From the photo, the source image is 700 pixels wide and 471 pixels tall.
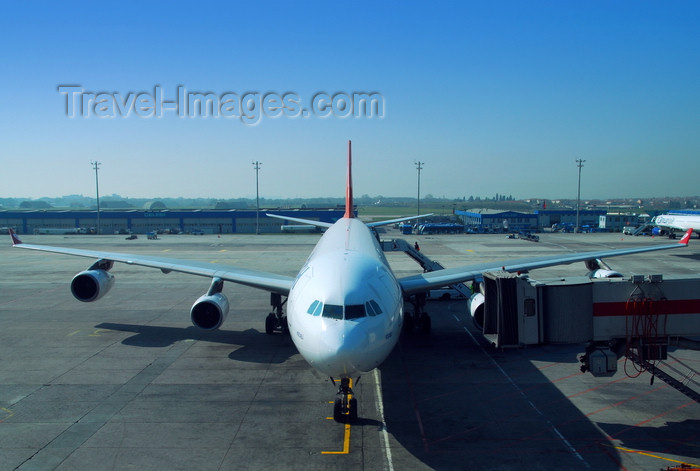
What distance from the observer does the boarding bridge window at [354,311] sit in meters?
11.5

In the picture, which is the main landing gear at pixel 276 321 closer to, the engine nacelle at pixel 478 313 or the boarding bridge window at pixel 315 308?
the engine nacelle at pixel 478 313

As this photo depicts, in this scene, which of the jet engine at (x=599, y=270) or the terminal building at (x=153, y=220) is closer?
the jet engine at (x=599, y=270)

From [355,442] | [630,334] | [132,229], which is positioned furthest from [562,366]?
[132,229]

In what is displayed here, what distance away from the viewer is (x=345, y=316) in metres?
11.5

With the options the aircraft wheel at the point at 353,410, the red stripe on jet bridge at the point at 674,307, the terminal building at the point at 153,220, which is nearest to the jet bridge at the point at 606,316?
the red stripe on jet bridge at the point at 674,307

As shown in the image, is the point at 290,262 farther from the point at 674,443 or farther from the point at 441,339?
the point at 674,443

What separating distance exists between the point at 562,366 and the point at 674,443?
5916mm

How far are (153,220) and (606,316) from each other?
101 m

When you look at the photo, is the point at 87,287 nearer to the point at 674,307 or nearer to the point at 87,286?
the point at 87,286

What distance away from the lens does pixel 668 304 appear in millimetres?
13242

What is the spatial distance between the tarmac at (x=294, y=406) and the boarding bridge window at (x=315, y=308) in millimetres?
3222

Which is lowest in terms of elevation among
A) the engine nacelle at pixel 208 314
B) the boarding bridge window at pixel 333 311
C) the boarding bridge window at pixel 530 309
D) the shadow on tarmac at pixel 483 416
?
the shadow on tarmac at pixel 483 416

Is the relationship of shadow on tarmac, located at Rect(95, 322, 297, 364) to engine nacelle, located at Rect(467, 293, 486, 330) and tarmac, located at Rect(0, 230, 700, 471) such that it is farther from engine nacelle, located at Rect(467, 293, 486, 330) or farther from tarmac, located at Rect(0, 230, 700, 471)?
engine nacelle, located at Rect(467, 293, 486, 330)

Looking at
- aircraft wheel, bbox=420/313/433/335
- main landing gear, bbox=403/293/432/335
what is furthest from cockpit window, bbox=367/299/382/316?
aircraft wheel, bbox=420/313/433/335
